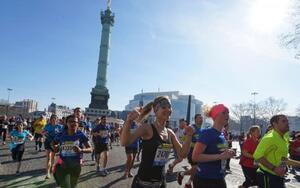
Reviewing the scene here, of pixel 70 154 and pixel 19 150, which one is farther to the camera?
pixel 19 150

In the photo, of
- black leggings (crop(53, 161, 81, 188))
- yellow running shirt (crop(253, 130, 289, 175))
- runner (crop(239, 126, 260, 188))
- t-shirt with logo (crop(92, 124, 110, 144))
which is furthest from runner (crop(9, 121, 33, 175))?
yellow running shirt (crop(253, 130, 289, 175))

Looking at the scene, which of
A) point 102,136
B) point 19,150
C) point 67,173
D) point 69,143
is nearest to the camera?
point 67,173

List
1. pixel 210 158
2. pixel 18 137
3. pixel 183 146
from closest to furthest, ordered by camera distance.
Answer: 1. pixel 210 158
2. pixel 183 146
3. pixel 18 137

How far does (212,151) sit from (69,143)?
291 centimetres

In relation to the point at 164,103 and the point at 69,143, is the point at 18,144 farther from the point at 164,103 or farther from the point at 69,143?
the point at 164,103

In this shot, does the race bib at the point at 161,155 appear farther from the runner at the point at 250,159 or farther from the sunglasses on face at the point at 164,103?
the runner at the point at 250,159

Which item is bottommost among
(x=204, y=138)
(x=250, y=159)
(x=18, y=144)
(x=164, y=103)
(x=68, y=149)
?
(x=18, y=144)

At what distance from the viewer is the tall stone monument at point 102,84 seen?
328 ft

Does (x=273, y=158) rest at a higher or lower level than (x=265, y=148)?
lower

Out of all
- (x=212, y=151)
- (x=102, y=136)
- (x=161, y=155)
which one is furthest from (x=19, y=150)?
(x=212, y=151)

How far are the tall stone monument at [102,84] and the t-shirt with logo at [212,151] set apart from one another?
94.7 m

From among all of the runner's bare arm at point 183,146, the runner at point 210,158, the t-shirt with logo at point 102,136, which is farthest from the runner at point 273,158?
the t-shirt with logo at point 102,136

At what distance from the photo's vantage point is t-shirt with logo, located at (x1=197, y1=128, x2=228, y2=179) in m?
4.61

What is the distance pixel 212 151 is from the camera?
4.61 meters
